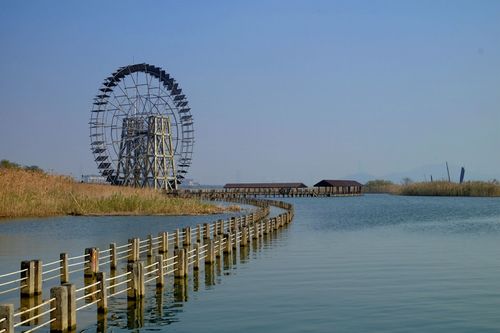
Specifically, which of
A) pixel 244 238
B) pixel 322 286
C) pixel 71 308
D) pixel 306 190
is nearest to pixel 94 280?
pixel 71 308

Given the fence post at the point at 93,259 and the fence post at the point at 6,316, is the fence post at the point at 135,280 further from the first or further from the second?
the fence post at the point at 6,316

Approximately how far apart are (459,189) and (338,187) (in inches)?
1023

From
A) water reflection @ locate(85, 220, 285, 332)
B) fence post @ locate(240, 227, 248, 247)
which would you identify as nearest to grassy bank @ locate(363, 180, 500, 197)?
fence post @ locate(240, 227, 248, 247)

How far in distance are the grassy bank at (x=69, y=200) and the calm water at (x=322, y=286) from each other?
5.74m

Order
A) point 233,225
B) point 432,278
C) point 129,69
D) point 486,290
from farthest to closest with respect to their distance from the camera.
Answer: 1. point 129,69
2. point 233,225
3. point 432,278
4. point 486,290

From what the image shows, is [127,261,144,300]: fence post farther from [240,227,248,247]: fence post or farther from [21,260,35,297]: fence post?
[240,227,248,247]: fence post

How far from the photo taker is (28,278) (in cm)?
1524

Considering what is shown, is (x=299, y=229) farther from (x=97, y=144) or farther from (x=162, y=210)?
(x=97, y=144)

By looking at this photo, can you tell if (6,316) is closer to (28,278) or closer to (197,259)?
(28,278)

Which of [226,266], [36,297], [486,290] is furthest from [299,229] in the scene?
[36,297]

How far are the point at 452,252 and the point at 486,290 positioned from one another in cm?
966

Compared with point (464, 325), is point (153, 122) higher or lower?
higher

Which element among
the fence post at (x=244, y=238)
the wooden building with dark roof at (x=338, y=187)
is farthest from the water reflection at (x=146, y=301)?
the wooden building with dark roof at (x=338, y=187)

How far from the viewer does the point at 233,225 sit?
31484mm
